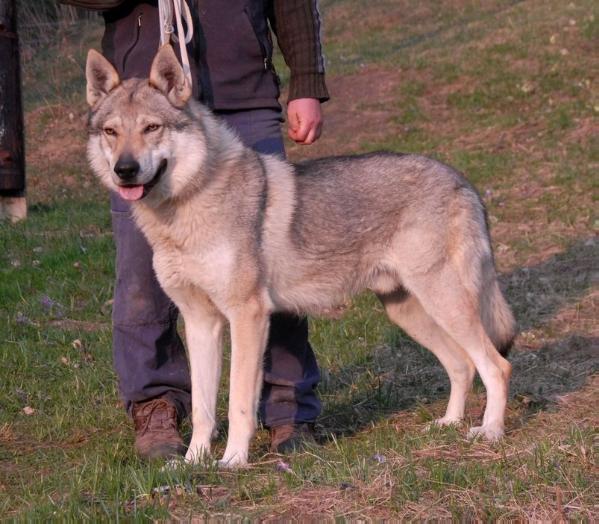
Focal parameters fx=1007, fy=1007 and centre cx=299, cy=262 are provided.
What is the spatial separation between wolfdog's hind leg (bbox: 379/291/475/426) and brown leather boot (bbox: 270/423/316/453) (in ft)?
2.38

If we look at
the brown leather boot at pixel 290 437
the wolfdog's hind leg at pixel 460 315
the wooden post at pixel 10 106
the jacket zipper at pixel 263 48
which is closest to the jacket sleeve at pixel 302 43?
the jacket zipper at pixel 263 48

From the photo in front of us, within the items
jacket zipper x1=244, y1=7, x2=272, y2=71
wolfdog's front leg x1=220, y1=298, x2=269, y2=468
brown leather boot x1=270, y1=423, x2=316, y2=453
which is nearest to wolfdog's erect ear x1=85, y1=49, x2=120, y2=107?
jacket zipper x1=244, y1=7, x2=272, y2=71

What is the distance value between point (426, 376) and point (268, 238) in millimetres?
1760

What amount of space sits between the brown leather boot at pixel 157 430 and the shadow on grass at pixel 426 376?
804 mm

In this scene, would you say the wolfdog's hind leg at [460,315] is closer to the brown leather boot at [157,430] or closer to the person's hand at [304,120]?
the person's hand at [304,120]

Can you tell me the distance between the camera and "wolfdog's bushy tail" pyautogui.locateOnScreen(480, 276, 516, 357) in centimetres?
482

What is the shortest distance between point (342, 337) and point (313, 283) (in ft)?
5.73

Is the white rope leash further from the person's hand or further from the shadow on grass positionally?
the shadow on grass

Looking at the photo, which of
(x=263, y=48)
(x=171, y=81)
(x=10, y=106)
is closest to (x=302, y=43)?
(x=263, y=48)

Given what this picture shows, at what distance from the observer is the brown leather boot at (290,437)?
14.6ft

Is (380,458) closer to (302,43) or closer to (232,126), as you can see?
(232,126)

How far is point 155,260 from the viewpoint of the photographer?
4.26 meters

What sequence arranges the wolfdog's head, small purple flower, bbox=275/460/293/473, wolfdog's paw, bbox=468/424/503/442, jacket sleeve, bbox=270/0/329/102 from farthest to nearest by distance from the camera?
jacket sleeve, bbox=270/0/329/102 < wolfdog's paw, bbox=468/424/503/442 < the wolfdog's head < small purple flower, bbox=275/460/293/473

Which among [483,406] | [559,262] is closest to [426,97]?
[559,262]
